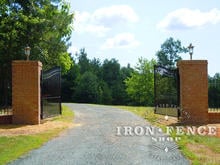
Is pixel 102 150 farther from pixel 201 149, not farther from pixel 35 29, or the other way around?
pixel 35 29

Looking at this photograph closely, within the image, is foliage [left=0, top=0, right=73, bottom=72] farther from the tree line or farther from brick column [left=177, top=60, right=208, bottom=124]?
the tree line

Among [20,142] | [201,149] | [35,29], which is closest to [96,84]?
[35,29]

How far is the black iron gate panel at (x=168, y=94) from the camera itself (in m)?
19.8

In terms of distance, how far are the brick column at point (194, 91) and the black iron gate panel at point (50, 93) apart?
6125 mm

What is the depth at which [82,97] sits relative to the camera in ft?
203

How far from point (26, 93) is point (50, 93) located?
8.74 feet

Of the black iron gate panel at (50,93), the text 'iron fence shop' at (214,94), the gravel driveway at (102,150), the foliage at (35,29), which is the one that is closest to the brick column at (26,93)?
the black iron gate panel at (50,93)

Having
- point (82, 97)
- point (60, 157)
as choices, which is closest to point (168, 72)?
point (60, 157)

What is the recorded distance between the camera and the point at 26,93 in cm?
1844

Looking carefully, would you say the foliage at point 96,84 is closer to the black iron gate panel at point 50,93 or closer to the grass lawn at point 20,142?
the black iron gate panel at point 50,93

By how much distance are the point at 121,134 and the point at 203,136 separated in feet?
8.86

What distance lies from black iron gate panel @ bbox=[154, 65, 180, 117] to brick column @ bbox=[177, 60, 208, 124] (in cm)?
76

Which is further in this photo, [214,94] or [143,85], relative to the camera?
[143,85]

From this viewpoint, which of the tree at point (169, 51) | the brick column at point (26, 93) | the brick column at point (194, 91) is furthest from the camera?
the tree at point (169, 51)
